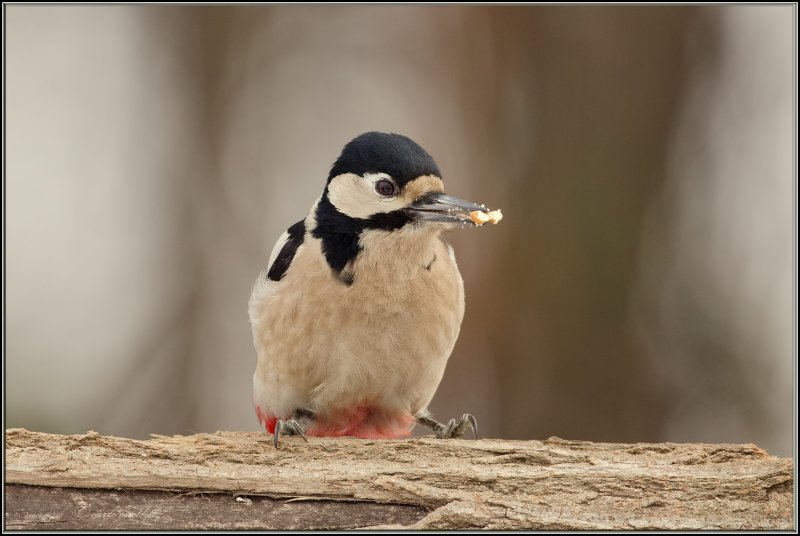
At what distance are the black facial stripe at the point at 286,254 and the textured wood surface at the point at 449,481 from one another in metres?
1.05

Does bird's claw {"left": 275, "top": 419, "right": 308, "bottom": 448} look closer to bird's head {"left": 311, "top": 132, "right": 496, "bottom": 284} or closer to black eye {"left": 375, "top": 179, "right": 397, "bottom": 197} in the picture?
bird's head {"left": 311, "top": 132, "right": 496, "bottom": 284}

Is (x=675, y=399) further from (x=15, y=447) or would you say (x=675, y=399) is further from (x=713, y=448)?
(x=15, y=447)

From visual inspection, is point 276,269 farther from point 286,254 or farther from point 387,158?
point 387,158

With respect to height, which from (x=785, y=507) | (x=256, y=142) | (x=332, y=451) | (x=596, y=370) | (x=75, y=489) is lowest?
(x=75, y=489)

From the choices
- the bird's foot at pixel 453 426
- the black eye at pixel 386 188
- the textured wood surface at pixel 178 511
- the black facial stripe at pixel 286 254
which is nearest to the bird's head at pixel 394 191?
the black eye at pixel 386 188

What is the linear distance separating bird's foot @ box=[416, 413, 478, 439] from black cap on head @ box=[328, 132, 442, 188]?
4.18ft

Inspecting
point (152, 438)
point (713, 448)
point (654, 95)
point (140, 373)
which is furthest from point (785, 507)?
point (140, 373)

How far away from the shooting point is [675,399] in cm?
→ 738

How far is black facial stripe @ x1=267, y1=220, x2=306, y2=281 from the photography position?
502 cm

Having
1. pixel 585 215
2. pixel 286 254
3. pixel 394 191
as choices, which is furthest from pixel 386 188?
pixel 585 215

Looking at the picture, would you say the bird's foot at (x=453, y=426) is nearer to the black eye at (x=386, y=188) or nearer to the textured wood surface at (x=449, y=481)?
the textured wood surface at (x=449, y=481)

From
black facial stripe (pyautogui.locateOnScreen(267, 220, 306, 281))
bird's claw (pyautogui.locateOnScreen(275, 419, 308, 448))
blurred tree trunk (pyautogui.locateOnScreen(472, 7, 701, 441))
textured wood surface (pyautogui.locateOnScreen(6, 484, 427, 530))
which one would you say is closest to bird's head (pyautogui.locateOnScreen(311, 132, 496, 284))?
black facial stripe (pyautogui.locateOnScreen(267, 220, 306, 281))

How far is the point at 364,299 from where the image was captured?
466cm

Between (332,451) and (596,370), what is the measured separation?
3479 millimetres
